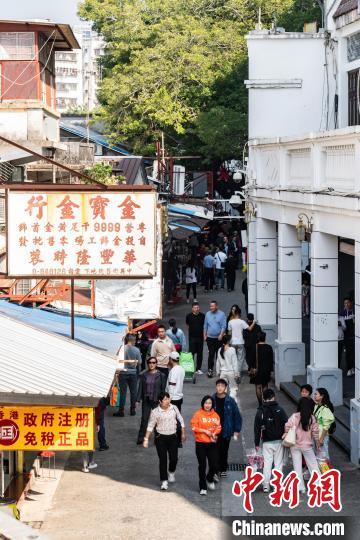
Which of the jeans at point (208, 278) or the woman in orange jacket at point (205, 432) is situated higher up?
the jeans at point (208, 278)

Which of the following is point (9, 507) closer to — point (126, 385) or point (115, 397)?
point (115, 397)

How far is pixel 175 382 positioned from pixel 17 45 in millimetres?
8727

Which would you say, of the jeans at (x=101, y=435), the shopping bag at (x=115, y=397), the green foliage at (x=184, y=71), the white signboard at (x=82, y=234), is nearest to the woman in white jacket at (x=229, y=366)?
the shopping bag at (x=115, y=397)

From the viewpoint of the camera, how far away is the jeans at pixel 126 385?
19125 mm

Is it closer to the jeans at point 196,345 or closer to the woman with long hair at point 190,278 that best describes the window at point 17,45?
the jeans at point 196,345

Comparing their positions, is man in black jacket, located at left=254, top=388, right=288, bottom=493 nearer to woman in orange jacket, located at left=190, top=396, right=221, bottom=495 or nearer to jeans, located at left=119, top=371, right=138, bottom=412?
woman in orange jacket, located at left=190, top=396, right=221, bottom=495

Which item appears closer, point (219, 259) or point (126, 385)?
point (126, 385)

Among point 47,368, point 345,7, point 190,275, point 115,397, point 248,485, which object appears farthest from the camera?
point 190,275

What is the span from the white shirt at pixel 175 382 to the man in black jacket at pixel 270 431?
9.76 ft

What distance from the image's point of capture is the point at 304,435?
47.2 feet

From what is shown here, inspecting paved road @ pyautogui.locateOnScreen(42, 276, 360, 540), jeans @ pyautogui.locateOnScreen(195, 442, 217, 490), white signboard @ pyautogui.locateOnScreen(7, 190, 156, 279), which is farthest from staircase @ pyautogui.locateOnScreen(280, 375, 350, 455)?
white signboard @ pyautogui.locateOnScreen(7, 190, 156, 279)

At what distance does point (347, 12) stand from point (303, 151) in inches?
182

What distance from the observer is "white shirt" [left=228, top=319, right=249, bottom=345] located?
856 inches

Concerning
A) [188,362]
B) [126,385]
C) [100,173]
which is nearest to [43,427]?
[126,385]
